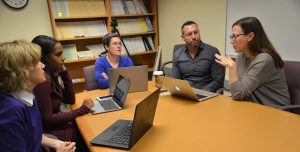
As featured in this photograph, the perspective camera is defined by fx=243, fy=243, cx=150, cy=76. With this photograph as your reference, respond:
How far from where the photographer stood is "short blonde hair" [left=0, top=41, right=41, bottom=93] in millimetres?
1067

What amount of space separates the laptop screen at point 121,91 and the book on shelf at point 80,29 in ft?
7.10

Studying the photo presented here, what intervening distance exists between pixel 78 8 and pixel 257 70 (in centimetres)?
290

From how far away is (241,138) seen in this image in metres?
1.18

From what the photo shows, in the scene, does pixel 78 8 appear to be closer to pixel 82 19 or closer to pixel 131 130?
pixel 82 19

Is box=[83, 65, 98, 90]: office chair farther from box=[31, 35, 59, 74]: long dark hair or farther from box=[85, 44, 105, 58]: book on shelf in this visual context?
box=[85, 44, 105, 58]: book on shelf

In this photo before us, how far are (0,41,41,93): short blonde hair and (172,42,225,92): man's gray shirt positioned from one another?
5.61 ft

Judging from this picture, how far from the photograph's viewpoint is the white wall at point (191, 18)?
128 inches

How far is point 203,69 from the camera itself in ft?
8.20

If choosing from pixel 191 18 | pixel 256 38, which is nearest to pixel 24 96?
pixel 256 38

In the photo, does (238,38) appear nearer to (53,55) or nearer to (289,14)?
(289,14)

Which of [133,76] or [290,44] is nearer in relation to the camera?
[133,76]

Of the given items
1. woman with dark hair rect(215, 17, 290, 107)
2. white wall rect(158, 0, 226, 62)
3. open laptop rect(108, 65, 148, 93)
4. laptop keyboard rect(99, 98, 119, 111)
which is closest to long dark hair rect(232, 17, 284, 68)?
woman with dark hair rect(215, 17, 290, 107)

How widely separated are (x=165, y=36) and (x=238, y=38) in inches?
99.4

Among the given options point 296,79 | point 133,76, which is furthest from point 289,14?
point 133,76
